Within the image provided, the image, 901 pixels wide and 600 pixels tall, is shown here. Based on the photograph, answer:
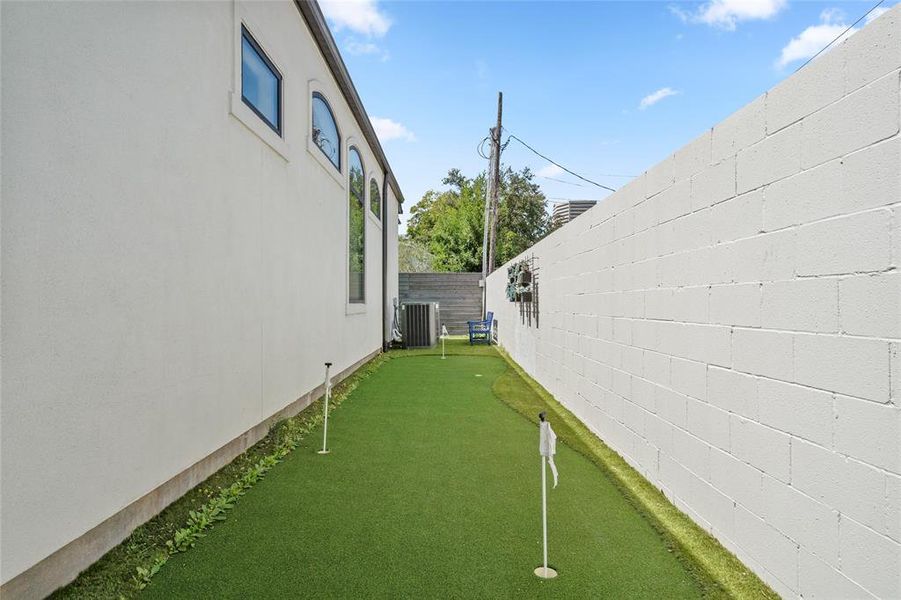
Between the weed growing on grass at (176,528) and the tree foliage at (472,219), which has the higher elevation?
the tree foliage at (472,219)

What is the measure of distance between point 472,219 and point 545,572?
809 inches

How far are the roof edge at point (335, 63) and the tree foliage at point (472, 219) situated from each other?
11.3 metres

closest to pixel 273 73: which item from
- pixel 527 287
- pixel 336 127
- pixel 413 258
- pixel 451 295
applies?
pixel 336 127

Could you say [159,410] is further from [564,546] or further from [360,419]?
[360,419]

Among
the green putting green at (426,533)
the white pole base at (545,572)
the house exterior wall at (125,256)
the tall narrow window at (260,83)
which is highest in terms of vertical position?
the tall narrow window at (260,83)

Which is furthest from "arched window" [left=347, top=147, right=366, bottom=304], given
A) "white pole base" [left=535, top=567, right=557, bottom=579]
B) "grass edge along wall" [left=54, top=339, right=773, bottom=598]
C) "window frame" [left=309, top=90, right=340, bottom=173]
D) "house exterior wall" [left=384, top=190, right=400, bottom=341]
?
"white pole base" [left=535, top=567, right=557, bottom=579]

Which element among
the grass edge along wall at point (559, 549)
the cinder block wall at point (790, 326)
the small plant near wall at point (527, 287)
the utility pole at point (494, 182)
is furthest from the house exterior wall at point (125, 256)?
the utility pole at point (494, 182)

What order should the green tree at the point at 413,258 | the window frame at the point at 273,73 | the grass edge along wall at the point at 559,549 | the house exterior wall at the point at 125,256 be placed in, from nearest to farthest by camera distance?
the house exterior wall at the point at 125,256 → the grass edge along wall at the point at 559,549 → the window frame at the point at 273,73 → the green tree at the point at 413,258

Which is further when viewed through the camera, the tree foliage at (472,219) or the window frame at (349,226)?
the tree foliage at (472,219)

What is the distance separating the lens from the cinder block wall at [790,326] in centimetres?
147

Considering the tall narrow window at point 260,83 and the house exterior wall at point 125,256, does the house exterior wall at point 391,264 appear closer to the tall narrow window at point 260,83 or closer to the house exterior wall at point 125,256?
the tall narrow window at point 260,83

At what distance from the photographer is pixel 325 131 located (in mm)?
6875

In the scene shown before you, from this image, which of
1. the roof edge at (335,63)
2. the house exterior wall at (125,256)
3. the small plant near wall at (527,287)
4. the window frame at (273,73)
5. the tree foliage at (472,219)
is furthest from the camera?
the tree foliage at (472,219)

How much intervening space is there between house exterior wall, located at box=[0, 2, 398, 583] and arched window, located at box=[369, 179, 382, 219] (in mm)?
6296
